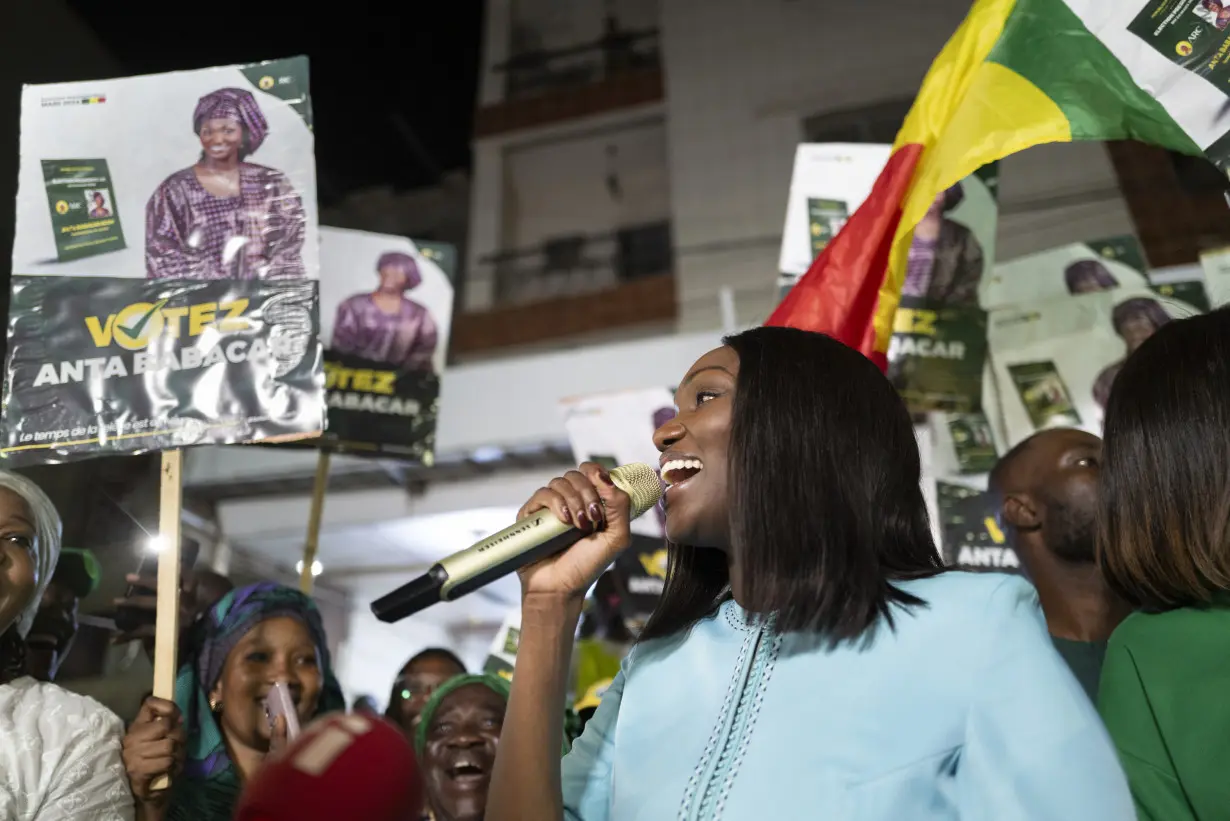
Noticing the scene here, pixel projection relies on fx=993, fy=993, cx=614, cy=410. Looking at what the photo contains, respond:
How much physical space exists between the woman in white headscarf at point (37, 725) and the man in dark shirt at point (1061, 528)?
1751 millimetres

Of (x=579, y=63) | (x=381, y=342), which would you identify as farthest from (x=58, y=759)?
(x=579, y=63)

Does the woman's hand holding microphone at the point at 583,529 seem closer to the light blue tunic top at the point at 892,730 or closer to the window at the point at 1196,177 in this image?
the light blue tunic top at the point at 892,730

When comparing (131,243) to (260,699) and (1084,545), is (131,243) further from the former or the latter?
(1084,545)

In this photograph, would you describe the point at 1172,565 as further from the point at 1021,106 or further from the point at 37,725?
the point at 37,725

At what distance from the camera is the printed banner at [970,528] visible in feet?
10.2

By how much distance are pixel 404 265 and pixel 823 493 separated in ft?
8.65

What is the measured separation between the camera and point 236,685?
2107 mm

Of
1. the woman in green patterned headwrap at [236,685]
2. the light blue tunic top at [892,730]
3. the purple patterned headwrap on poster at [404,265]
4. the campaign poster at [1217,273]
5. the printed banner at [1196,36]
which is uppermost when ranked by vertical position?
the printed banner at [1196,36]

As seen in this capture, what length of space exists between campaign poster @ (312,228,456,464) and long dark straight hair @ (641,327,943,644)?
7.46 ft

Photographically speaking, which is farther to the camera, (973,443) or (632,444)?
(632,444)

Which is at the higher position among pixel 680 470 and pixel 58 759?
pixel 680 470

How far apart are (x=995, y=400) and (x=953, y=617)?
254 cm

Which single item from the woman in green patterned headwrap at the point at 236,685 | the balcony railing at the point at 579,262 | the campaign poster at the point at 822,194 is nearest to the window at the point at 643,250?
A: the balcony railing at the point at 579,262

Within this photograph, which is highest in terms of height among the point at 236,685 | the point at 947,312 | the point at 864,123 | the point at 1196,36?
the point at 864,123
